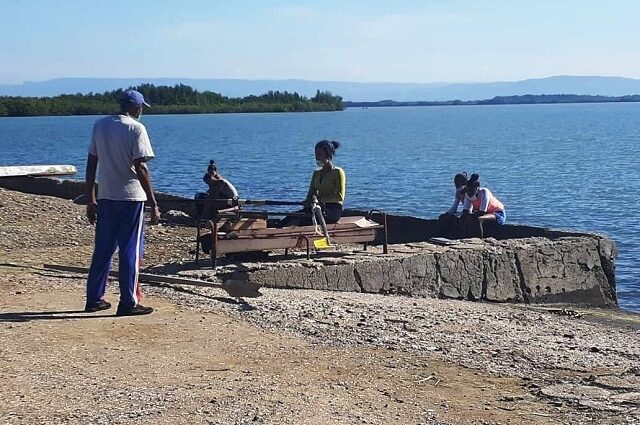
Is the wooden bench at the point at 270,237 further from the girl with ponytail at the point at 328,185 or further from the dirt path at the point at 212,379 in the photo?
the dirt path at the point at 212,379

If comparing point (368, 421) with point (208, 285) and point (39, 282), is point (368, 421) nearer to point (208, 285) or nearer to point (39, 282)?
point (208, 285)

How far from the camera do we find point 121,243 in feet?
28.6

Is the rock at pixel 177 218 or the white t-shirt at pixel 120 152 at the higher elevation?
the white t-shirt at pixel 120 152

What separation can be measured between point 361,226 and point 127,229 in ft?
14.0

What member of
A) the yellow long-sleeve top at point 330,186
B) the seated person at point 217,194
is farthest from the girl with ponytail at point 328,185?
the seated person at point 217,194

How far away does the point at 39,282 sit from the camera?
1046 cm

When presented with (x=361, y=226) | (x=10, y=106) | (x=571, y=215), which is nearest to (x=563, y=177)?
(x=571, y=215)

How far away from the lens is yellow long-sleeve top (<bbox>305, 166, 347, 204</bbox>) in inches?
492

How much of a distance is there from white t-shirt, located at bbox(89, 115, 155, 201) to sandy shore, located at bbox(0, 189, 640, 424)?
1.04 metres

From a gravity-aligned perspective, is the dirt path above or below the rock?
above

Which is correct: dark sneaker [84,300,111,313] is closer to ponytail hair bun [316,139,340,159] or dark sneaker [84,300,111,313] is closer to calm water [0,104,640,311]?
ponytail hair bun [316,139,340,159]

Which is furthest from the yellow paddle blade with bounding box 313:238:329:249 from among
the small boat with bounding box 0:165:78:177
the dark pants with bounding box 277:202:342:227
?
the small boat with bounding box 0:165:78:177

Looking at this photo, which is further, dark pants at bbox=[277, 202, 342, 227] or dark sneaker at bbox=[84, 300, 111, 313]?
dark pants at bbox=[277, 202, 342, 227]

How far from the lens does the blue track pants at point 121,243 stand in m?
8.66
